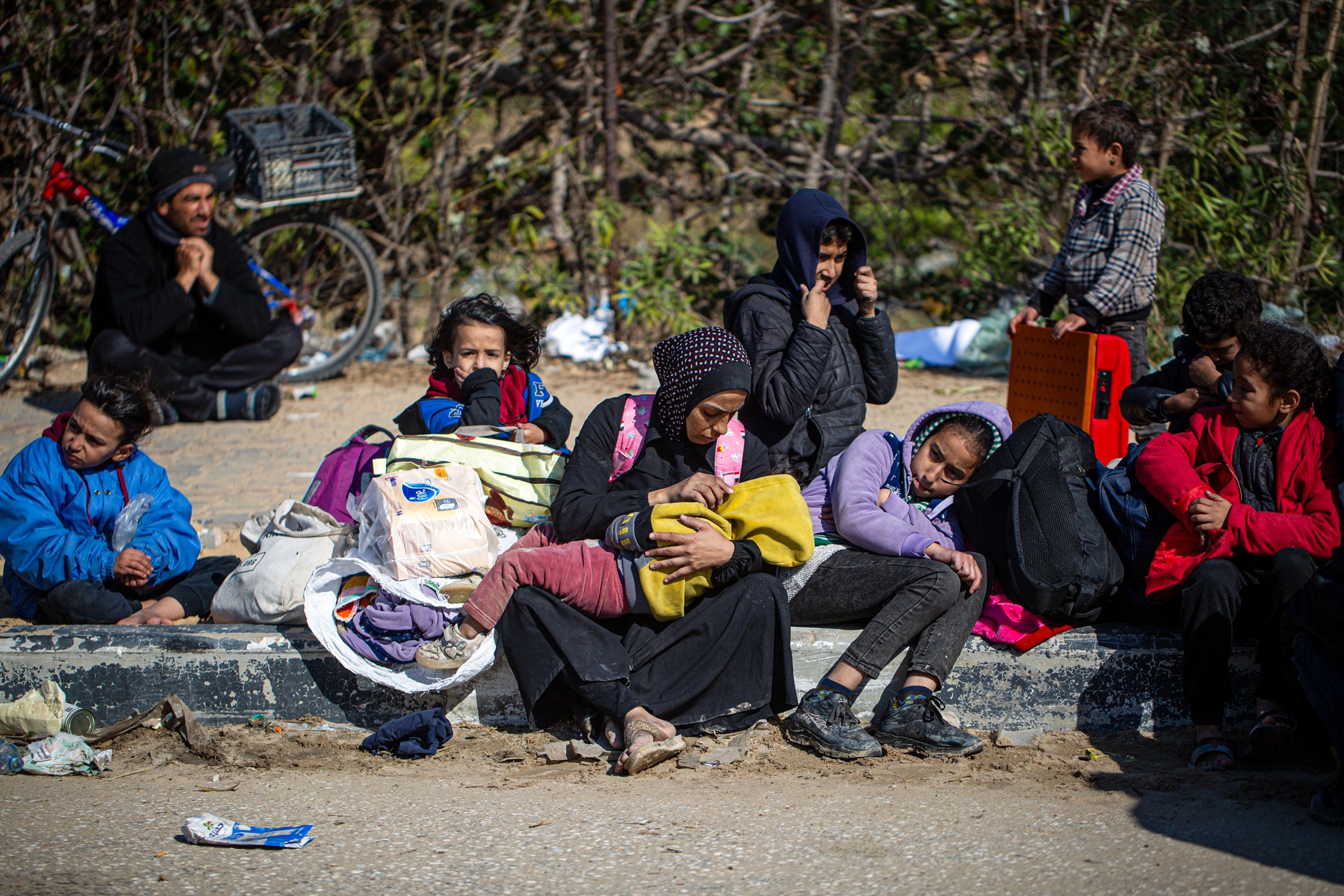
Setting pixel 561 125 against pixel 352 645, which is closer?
pixel 352 645

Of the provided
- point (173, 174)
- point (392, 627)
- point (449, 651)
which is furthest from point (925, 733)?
point (173, 174)

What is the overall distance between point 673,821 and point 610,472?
117 cm

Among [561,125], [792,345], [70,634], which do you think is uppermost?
[561,125]

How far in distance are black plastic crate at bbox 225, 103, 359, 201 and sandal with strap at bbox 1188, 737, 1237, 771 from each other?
6.34m

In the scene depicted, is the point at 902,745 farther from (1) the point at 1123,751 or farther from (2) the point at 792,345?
(2) the point at 792,345

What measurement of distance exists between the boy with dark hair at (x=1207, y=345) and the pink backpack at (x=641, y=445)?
4.69 ft

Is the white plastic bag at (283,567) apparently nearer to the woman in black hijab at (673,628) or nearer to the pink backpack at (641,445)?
the woman in black hijab at (673,628)

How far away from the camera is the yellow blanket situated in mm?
3273

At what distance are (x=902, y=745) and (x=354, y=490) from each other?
6.66 feet

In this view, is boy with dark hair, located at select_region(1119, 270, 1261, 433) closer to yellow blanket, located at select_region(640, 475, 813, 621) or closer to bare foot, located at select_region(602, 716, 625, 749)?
yellow blanket, located at select_region(640, 475, 813, 621)

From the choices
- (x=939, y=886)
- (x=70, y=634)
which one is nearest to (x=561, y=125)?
(x=70, y=634)

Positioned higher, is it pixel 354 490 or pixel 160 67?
pixel 160 67

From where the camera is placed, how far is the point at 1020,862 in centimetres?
249

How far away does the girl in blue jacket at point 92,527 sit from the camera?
373 cm
